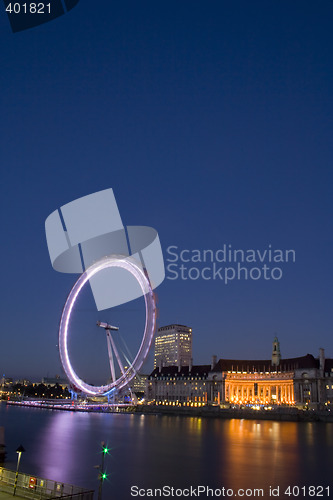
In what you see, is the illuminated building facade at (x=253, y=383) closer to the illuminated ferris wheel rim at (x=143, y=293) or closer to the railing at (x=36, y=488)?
the illuminated ferris wheel rim at (x=143, y=293)

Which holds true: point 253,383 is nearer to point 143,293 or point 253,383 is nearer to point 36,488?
point 143,293

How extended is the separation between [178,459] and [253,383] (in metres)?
85.3

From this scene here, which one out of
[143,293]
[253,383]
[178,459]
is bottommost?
[178,459]

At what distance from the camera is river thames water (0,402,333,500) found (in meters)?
30.5

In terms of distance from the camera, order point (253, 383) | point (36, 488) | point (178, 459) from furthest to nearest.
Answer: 1. point (253, 383)
2. point (178, 459)
3. point (36, 488)

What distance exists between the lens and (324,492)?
93.9ft

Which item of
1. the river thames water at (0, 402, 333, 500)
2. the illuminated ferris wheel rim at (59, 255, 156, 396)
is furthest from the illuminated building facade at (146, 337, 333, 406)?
the river thames water at (0, 402, 333, 500)

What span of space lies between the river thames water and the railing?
763cm

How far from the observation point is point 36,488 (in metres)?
19.0

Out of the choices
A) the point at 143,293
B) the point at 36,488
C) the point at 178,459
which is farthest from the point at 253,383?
the point at 36,488

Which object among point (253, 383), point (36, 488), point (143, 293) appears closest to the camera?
point (36, 488)

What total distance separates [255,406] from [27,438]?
70.2 m

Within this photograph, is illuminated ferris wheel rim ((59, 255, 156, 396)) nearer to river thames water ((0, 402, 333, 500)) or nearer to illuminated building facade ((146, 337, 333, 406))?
river thames water ((0, 402, 333, 500))

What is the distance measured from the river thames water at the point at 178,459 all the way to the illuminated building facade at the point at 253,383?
158 ft
